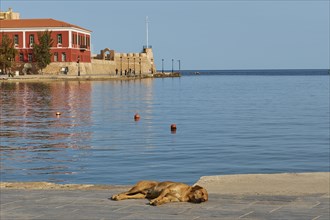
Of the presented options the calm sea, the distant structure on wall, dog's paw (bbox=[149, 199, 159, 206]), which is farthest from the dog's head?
the distant structure on wall

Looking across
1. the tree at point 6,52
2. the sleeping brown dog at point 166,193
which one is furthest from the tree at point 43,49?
the sleeping brown dog at point 166,193

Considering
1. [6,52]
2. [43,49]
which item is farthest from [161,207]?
[43,49]

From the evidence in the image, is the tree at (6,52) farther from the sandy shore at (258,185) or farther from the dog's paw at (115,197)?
the dog's paw at (115,197)

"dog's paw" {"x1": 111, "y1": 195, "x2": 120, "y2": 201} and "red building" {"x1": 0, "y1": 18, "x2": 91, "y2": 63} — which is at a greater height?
"red building" {"x1": 0, "y1": 18, "x2": 91, "y2": 63}

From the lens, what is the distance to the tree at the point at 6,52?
348ft

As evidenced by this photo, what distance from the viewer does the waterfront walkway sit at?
32.9 feet

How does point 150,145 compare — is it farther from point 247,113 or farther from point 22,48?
point 22,48

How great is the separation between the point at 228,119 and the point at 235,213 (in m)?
34.0

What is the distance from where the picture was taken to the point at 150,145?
28453 millimetres

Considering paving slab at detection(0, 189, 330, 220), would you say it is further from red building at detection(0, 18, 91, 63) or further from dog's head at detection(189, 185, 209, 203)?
red building at detection(0, 18, 91, 63)

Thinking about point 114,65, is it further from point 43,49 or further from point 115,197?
point 115,197

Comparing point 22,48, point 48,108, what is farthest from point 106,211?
point 22,48

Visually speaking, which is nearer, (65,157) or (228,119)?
(65,157)

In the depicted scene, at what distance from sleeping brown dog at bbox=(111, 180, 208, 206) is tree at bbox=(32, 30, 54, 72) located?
3872 inches
